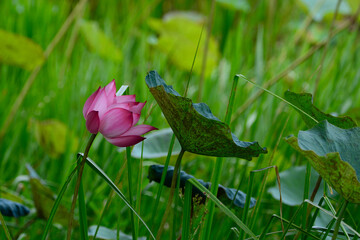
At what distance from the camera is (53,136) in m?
0.99

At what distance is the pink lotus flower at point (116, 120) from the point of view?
35cm

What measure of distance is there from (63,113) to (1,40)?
475 mm

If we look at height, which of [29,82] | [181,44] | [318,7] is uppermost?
[318,7]

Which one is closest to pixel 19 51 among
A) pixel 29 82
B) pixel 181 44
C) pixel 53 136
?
pixel 29 82

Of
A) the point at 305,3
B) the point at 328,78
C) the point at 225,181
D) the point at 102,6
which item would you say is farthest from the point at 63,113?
the point at 102,6

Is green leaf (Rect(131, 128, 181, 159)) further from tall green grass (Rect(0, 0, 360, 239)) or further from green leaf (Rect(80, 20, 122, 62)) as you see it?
green leaf (Rect(80, 20, 122, 62))

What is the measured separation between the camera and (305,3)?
133 cm

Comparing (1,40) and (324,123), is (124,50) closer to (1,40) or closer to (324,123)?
(1,40)

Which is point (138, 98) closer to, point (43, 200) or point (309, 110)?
point (43, 200)

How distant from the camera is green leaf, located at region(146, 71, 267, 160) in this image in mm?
359

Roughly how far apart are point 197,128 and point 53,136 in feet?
2.23

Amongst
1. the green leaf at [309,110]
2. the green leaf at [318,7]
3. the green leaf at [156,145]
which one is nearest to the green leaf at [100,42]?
the green leaf at [318,7]

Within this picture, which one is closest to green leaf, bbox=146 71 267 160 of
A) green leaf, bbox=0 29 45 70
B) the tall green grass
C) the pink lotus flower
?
the pink lotus flower

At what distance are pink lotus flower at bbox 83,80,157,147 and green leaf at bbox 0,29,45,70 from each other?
0.54 meters
